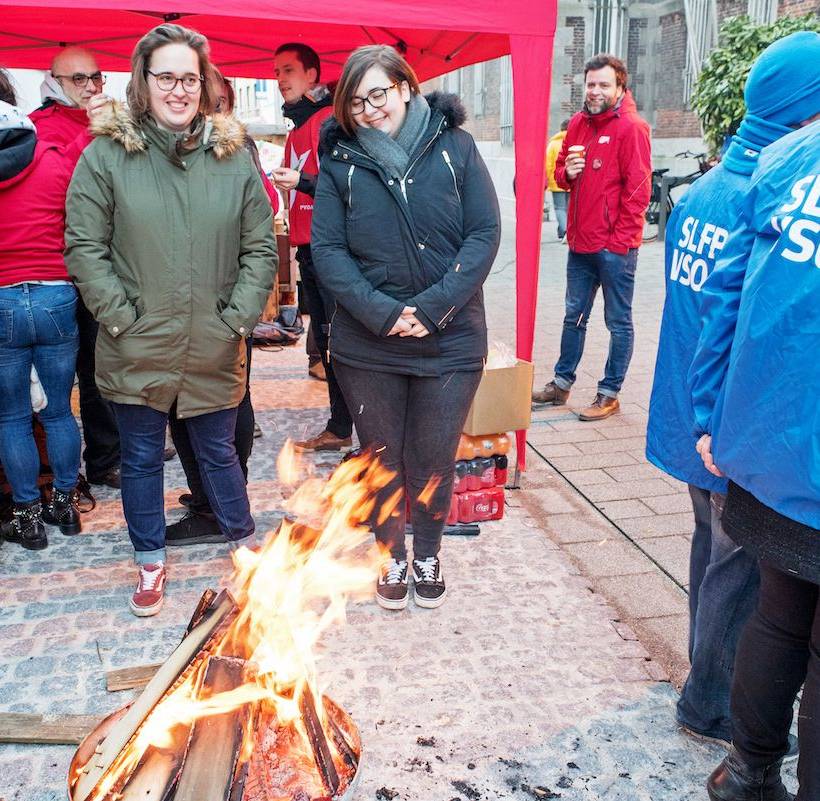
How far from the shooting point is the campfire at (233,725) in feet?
6.89

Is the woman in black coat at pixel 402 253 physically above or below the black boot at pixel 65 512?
above

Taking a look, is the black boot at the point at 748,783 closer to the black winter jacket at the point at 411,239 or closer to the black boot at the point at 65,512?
the black winter jacket at the point at 411,239

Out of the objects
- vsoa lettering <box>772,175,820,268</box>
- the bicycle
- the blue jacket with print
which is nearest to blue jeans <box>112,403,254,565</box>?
the blue jacket with print

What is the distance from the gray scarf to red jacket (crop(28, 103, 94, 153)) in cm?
174

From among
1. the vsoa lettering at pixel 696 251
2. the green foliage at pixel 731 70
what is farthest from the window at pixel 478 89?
the vsoa lettering at pixel 696 251

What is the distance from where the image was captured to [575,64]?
22.7 metres

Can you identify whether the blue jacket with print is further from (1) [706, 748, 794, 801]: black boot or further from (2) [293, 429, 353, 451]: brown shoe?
(2) [293, 429, 353, 451]: brown shoe

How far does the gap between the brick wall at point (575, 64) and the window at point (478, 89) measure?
3.94m

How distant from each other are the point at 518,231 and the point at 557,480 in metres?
1.50

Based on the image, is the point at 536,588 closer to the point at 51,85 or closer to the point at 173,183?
Answer: the point at 173,183

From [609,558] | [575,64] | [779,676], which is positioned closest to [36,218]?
[609,558]

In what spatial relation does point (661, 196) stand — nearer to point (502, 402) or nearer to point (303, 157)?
point (303, 157)

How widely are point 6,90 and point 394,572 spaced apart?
271 cm

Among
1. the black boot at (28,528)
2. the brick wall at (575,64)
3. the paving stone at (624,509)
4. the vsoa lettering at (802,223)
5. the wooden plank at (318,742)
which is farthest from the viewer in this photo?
the brick wall at (575,64)
